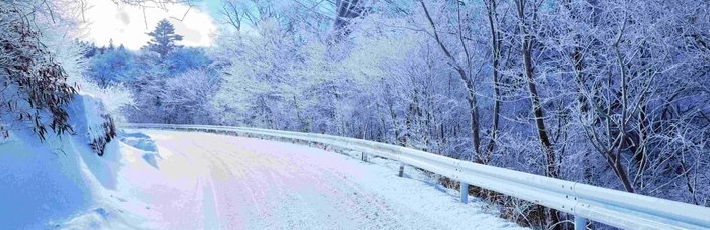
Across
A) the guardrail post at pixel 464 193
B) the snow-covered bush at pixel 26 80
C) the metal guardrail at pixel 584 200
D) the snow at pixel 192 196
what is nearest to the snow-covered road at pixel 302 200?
the snow at pixel 192 196

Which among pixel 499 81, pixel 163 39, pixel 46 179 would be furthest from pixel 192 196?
pixel 163 39

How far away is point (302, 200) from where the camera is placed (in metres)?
6.81

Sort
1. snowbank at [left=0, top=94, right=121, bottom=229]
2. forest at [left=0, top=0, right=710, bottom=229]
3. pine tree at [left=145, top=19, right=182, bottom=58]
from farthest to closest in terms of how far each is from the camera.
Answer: pine tree at [left=145, top=19, right=182, bottom=58], forest at [left=0, top=0, right=710, bottom=229], snowbank at [left=0, top=94, right=121, bottom=229]

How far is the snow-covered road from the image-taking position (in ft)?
18.4

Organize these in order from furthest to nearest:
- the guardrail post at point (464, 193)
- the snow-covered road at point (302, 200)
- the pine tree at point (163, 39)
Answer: the pine tree at point (163, 39)
the guardrail post at point (464, 193)
the snow-covered road at point (302, 200)

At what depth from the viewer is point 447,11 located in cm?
1209

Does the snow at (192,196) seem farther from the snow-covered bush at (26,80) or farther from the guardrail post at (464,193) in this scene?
the snow-covered bush at (26,80)

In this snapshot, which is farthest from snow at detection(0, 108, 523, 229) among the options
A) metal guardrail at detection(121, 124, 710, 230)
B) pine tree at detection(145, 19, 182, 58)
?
pine tree at detection(145, 19, 182, 58)

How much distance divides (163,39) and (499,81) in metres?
58.9

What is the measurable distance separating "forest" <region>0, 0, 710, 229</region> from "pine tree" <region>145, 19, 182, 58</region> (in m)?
30.9

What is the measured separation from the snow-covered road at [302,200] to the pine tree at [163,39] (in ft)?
183

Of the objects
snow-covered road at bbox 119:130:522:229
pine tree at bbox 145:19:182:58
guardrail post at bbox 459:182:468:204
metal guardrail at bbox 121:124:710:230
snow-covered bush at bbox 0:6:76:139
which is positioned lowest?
snow-covered road at bbox 119:130:522:229

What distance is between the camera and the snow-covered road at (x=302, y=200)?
5.61m

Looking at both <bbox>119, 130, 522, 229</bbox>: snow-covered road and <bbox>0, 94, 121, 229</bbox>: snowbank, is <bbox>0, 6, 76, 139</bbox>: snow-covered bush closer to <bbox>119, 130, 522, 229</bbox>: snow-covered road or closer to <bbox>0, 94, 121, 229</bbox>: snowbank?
<bbox>0, 94, 121, 229</bbox>: snowbank
